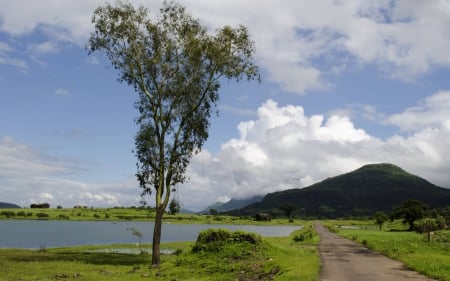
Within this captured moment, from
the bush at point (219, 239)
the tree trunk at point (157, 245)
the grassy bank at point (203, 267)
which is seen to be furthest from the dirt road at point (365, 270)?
the tree trunk at point (157, 245)

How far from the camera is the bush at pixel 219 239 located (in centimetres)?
4528

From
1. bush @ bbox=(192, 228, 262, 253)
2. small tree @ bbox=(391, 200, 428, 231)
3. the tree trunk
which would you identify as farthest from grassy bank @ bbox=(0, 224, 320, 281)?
small tree @ bbox=(391, 200, 428, 231)

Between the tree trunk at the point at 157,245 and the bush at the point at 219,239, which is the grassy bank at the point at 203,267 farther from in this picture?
the tree trunk at the point at 157,245

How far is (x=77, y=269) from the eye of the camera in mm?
44562

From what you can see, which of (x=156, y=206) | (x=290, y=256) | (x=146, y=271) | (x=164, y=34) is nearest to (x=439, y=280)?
(x=290, y=256)

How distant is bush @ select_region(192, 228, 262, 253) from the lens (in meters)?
45.3

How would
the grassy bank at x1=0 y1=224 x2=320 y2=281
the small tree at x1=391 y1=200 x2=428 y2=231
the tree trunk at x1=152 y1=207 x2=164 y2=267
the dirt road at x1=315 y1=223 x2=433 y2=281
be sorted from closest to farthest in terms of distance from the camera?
the dirt road at x1=315 y1=223 x2=433 y2=281
the grassy bank at x1=0 y1=224 x2=320 y2=281
the tree trunk at x1=152 y1=207 x2=164 y2=267
the small tree at x1=391 y1=200 x2=428 y2=231

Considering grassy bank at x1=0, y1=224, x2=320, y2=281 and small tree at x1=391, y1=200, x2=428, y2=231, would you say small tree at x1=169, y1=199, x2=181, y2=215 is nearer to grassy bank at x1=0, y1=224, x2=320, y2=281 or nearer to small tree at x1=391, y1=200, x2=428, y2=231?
grassy bank at x1=0, y1=224, x2=320, y2=281

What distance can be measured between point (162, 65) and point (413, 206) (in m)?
118

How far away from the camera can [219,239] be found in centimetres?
4600

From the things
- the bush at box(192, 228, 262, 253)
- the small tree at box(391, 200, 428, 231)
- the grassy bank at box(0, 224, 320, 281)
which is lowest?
the grassy bank at box(0, 224, 320, 281)

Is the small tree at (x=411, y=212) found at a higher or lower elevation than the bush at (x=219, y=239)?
higher

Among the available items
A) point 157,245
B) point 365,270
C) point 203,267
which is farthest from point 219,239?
point 365,270

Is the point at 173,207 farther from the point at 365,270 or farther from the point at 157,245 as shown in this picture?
the point at 365,270
